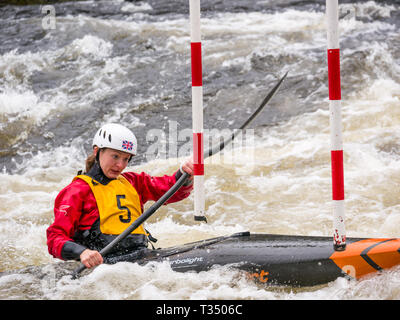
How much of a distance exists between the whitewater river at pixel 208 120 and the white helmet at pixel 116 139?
2.23 feet

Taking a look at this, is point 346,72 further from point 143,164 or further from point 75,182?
point 75,182

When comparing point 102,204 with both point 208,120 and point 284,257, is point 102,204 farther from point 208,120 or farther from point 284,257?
point 208,120

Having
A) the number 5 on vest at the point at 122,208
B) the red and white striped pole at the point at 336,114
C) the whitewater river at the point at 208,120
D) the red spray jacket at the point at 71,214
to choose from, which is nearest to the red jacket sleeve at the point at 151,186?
the number 5 on vest at the point at 122,208

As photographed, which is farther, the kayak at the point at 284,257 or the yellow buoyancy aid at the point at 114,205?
the yellow buoyancy aid at the point at 114,205

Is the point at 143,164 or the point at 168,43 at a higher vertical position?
the point at 168,43

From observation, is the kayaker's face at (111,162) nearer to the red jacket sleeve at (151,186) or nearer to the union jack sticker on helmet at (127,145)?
the union jack sticker on helmet at (127,145)

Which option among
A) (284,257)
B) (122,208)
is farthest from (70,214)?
(284,257)

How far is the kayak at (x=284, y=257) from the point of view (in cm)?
293

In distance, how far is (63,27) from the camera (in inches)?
414

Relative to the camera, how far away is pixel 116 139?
137 inches

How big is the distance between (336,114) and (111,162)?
1.31 m

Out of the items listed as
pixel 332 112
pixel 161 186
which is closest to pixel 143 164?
pixel 161 186

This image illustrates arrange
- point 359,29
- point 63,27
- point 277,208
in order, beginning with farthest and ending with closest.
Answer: point 63,27, point 359,29, point 277,208
